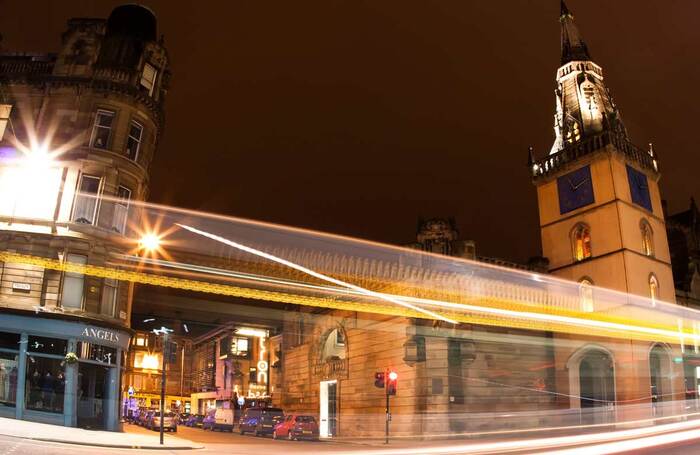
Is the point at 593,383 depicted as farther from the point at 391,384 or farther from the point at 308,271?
the point at 308,271

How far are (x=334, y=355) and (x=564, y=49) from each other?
32176 millimetres

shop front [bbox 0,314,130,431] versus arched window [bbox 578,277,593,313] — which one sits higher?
arched window [bbox 578,277,593,313]

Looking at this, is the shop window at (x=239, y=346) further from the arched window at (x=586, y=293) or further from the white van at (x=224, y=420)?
the arched window at (x=586, y=293)

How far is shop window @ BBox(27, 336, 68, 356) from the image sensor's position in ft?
70.1

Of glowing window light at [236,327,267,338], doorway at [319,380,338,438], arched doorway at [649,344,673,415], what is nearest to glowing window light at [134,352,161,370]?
glowing window light at [236,327,267,338]

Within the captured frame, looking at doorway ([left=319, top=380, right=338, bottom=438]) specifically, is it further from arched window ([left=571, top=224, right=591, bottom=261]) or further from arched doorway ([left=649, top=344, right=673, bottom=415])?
arched doorway ([left=649, top=344, right=673, bottom=415])

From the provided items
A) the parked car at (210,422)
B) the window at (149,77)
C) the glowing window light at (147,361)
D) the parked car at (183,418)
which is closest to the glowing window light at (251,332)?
the parked car at (183,418)

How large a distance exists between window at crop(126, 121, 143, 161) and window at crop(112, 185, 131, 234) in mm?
1577

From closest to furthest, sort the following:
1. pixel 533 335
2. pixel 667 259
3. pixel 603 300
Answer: pixel 533 335 → pixel 603 300 → pixel 667 259

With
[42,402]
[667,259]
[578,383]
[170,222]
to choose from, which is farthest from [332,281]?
[667,259]

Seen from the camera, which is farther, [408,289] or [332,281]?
[332,281]

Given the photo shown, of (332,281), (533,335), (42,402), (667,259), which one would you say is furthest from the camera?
(667,259)

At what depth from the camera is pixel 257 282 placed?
34219 mm

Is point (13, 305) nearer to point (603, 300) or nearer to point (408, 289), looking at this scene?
point (408, 289)
